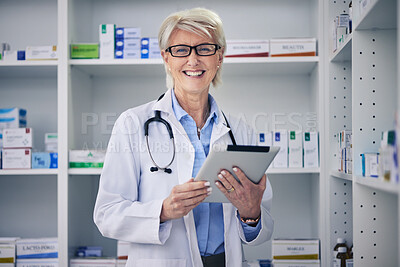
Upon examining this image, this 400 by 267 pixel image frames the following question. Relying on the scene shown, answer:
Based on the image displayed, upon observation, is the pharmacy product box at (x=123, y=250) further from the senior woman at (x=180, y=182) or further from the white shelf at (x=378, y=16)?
the white shelf at (x=378, y=16)

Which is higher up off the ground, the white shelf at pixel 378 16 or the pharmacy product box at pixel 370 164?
the white shelf at pixel 378 16

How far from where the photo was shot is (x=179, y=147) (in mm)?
1784

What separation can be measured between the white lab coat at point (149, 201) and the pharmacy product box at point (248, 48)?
85 cm

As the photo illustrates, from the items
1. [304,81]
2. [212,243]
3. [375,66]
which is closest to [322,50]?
[304,81]

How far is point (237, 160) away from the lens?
5.03 ft

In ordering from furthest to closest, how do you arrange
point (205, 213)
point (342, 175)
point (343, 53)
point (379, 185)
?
1. point (343, 53)
2. point (342, 175)
3. point (205, 213)
4. point (379, 185)

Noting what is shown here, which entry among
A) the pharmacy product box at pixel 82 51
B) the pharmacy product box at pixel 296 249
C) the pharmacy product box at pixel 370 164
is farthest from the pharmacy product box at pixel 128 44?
the pharmacy product box at pixel 370 164

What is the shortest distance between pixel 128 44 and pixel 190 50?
855 mm

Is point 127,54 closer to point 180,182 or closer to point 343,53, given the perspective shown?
point 180,182

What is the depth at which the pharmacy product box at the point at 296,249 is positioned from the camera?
8.07 feet

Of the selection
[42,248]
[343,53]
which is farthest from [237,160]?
[42,248]

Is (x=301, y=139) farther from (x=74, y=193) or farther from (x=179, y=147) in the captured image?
(x=74, y=193)

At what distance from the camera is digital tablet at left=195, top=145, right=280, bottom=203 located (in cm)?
148

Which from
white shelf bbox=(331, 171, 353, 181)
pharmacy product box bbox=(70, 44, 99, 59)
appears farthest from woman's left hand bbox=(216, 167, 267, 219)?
pharmacy product box bbox=(70, 44, 99, 59)
